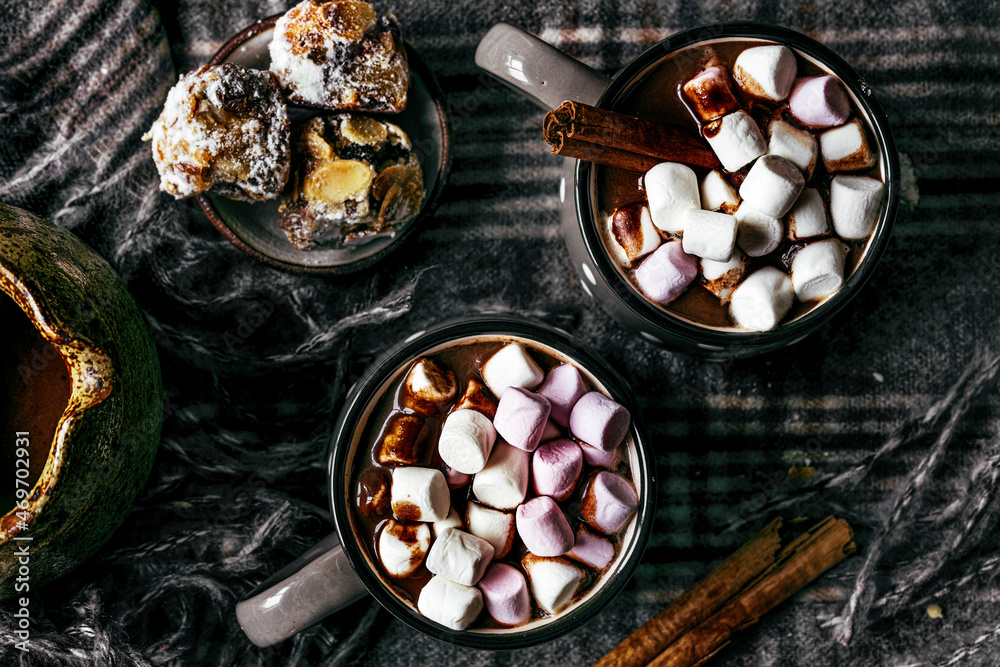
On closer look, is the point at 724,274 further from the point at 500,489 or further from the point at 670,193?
the point at 500,489

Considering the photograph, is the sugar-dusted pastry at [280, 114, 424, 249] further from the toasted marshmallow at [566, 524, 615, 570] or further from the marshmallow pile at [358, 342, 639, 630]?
the toasted marshmallow at [566, 524, 615, 570]

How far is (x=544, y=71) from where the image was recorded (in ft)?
2.28

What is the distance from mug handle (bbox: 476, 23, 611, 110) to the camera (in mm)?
696

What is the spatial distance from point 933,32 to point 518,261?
23.5 inches

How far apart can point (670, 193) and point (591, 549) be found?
13.7 inches

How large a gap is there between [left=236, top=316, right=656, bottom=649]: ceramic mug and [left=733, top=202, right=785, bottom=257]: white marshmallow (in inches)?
7.0

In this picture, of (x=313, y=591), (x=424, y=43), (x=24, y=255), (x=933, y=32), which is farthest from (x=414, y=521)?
(x=933, y=32)

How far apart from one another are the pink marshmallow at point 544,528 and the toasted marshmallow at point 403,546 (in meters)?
0.10

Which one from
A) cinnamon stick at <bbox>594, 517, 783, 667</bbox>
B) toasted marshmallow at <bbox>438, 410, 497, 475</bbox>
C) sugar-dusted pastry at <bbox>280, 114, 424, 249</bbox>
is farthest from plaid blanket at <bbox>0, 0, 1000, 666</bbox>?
toasted marshmallow at <bbox>438, 410, 497, 475</bbox>

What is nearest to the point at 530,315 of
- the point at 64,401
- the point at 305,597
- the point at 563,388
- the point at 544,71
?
the point at 563,388

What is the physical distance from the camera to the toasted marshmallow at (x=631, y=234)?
0.69 metres

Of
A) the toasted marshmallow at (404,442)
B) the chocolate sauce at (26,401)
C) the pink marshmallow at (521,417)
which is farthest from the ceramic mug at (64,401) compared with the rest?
the pink marshmallow at (521,417)

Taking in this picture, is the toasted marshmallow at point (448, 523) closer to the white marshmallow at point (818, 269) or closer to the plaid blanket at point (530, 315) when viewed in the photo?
the plaid blanket at point (530, 315)

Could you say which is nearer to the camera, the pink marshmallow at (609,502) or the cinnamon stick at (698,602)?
the pink marshmallow at (609,502)
